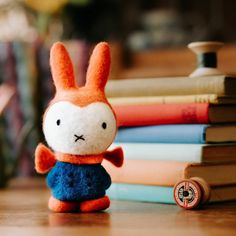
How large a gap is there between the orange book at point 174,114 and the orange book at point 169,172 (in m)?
0.06

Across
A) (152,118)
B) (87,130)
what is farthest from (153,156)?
(87,130)

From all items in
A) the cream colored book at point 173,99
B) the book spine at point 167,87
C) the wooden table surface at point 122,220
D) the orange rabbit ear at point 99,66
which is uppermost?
the orange rabbit ear at point 99,66

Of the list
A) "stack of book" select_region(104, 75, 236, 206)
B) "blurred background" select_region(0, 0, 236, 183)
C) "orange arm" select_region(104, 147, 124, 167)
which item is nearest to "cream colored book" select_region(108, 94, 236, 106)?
"stack of book" select_region(104, 75, 236, 206)

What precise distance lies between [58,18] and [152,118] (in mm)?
1237

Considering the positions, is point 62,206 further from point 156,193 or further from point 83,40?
point 83,40

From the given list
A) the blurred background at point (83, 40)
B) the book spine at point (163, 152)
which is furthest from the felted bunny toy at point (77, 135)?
the blurred background at point (83, 40)

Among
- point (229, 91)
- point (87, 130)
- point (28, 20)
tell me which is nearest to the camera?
point (87, 130)

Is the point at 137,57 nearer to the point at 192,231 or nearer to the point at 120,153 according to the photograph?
the point at 120,153

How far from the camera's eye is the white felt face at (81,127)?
31.4 inches

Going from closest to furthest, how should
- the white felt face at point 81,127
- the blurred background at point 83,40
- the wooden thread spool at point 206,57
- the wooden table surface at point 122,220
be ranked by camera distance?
the wooden table surface at point 122,220 < the white felt face at point 81,127 < the wooden thread spool at point 206,57 < the blurred background at point 83,40

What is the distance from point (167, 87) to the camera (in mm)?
943

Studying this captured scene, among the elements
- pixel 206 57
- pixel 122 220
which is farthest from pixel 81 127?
pixel 206 57

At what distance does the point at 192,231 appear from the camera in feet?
2.23

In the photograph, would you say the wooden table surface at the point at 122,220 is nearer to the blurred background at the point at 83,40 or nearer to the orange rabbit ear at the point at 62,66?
the orange rabbit ear at the point at 62,66
